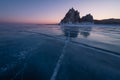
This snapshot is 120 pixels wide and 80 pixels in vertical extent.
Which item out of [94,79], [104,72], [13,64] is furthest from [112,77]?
[13,64]

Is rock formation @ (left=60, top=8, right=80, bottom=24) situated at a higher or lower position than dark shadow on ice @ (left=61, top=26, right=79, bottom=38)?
higher

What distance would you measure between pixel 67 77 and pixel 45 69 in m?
1.05

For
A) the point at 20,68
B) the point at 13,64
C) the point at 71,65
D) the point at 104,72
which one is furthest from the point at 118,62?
the point at 13,64

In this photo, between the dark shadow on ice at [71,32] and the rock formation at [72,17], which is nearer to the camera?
the dark shadow on ice at [71,32]

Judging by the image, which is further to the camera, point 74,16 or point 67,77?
point 74,16

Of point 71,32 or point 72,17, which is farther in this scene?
point 72,17

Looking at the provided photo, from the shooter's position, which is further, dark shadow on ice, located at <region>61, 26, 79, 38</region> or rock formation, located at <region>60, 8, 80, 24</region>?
rock formation, located at <region>60, 8, 80, 24</region>

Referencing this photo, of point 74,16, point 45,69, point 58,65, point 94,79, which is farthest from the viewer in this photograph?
point 74,16

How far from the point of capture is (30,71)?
3834 millimetres

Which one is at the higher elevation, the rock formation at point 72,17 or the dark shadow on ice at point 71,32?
the rock formation at point 72,17

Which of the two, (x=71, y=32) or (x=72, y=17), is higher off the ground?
(x=72, y=17)

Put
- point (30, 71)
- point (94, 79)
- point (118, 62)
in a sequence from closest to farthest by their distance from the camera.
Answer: point (94, 79) < point (30, 71) < point (118, 62)

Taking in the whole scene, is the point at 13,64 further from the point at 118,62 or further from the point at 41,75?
the point at 118,62

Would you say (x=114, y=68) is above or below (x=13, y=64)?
below
